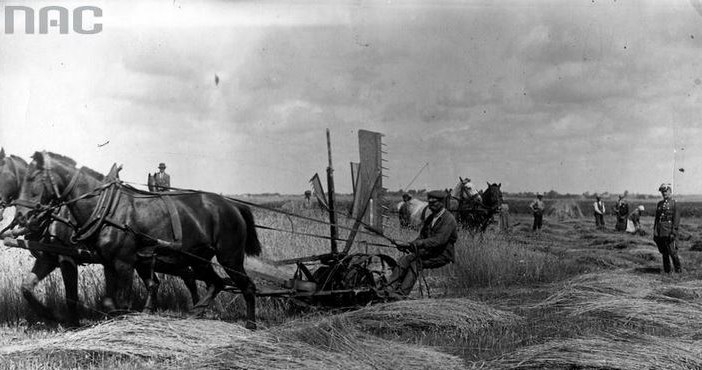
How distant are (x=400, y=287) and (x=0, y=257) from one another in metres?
6.33

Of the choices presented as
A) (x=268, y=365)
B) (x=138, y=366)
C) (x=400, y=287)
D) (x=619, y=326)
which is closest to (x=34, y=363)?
(x=138, y=366)

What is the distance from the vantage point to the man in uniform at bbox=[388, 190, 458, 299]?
772 centimetres

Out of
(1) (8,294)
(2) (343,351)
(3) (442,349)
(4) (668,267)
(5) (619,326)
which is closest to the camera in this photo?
(2) (343,351)

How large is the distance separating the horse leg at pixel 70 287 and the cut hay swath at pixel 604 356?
185 inches

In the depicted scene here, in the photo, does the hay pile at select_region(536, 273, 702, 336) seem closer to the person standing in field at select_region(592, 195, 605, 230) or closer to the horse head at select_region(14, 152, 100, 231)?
the horse head at select_region(14, 152, 100, 231)

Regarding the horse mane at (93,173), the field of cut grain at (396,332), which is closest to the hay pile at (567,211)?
the field of cut grain at (396,332)

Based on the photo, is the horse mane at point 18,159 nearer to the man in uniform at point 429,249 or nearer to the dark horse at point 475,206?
the man in uniform at point 429,249

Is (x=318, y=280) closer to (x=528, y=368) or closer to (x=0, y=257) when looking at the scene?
(x=528, y=368)

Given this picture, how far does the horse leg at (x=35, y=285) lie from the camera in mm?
6913

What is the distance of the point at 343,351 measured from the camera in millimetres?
4750

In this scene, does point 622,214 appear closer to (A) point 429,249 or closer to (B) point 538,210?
(B) point 538,210

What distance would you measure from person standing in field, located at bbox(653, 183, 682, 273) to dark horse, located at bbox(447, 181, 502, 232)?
21.8 ft

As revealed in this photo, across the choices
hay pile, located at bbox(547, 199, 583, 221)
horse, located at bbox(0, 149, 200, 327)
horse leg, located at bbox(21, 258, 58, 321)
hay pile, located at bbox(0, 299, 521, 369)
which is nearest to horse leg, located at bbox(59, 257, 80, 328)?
horse, located at bbox(0, 149, 200, 327)

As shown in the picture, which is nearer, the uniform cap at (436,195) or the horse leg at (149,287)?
the horse leg at (149,287)
